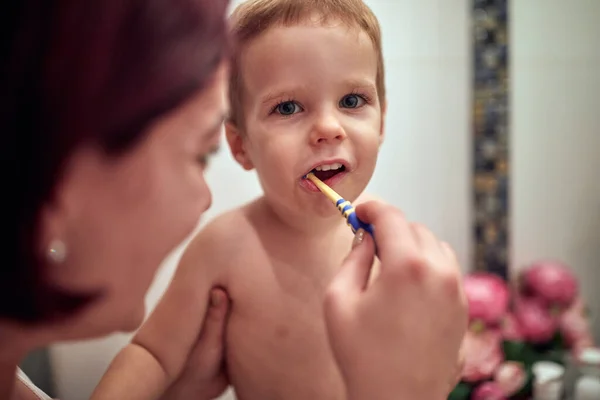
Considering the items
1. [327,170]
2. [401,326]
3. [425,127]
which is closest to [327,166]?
[327,170]

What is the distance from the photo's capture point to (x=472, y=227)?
117 centimetres

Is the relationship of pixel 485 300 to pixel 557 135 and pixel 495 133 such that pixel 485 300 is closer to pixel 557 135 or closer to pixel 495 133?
pixel 495 133

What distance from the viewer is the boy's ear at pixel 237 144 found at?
1.97 feet

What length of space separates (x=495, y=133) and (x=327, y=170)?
76 cm

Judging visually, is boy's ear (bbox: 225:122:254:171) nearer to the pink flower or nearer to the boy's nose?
the boy's nose

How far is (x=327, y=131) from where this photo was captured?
0.50 metres

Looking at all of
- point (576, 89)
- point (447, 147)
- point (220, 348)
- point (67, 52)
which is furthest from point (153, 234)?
point (576, 89)

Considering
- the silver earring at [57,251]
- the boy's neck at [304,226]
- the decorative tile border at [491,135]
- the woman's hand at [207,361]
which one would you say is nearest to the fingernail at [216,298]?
the woman's hand at [207,361]

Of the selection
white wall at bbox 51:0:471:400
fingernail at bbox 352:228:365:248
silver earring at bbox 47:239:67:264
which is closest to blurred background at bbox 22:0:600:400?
white wall at bbox 51:0:471:400

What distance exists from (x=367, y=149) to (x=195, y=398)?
0.41 metres

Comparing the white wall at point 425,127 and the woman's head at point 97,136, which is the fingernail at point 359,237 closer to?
the woman's head at point 97,136

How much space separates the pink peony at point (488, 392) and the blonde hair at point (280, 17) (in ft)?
2.63

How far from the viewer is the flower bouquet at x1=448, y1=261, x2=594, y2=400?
104 cm

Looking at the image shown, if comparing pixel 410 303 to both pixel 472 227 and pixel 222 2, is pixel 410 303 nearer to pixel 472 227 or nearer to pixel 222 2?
pixel 222 2
